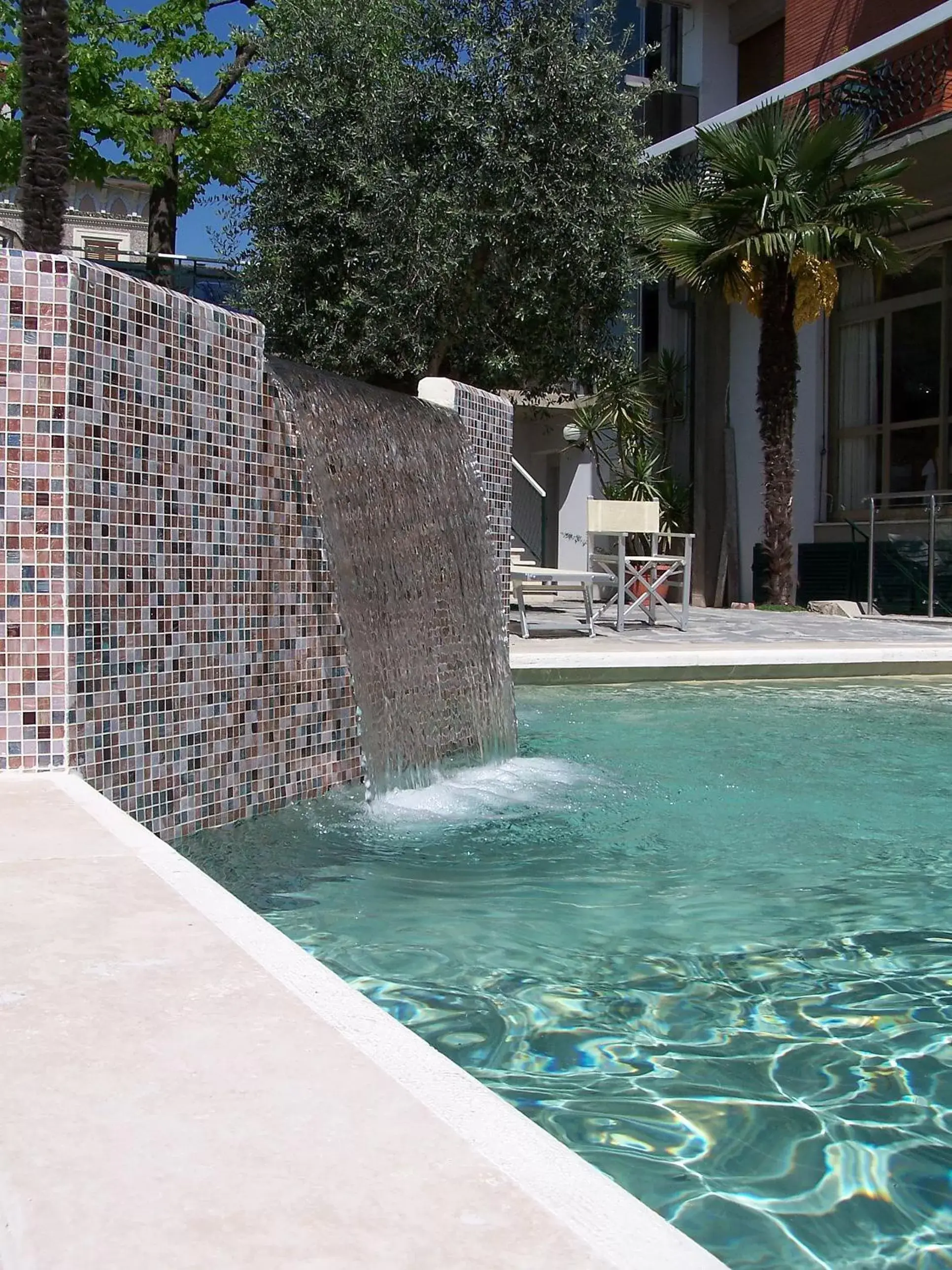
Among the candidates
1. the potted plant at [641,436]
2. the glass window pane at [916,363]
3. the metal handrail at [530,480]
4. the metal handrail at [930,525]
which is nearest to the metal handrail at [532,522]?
the potted plant at [641,436]

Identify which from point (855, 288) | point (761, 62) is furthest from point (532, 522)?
→ point (761, 62)

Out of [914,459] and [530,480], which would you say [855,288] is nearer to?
[914,459]

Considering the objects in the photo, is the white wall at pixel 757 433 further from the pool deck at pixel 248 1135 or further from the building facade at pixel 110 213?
the building facade at pixel 110 213

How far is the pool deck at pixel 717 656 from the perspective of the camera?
888 cm

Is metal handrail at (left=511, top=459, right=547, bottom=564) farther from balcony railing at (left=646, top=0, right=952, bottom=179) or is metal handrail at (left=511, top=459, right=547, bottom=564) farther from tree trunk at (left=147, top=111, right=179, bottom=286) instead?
balcony railing at (left=646, top=0, right=952, bottom=179)

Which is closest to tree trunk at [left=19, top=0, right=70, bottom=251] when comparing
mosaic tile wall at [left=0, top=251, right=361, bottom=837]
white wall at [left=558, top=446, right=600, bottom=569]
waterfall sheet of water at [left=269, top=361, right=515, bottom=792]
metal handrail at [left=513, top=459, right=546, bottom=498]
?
metal handrail at [left=513, top=459, right=546, bottom=498]

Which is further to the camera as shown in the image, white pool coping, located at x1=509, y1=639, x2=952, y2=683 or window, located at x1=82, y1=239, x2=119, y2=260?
window, located at x1=82, y1=239, x2=119, y2=260

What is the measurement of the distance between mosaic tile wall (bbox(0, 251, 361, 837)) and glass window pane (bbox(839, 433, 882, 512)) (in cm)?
1455

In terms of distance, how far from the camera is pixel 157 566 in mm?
3891

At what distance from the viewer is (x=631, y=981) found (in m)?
2.93

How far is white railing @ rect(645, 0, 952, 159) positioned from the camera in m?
14.6

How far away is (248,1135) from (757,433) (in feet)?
62.9

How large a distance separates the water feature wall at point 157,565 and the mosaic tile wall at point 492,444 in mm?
A: 1730

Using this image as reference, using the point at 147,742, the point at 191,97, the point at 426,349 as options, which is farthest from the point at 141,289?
the point at 191,97
